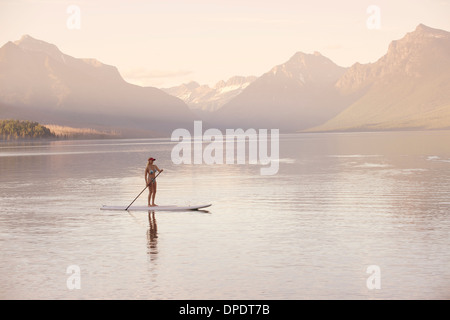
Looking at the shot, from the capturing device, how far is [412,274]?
19.9 metres

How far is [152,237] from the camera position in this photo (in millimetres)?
27344

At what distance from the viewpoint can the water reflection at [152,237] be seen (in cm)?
2401

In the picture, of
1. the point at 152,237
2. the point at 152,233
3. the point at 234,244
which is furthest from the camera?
the point at 152,233

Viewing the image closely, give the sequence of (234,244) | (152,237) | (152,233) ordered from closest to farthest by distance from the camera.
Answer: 1. (234,244)
2. (152,237)
3. (152,233)

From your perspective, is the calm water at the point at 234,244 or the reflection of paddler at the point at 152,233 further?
the reflection of paddler at the point at 152,233

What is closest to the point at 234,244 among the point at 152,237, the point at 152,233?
the point at 152,237

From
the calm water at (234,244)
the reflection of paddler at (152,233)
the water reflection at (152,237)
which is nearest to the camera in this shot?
the calm water at (234,244)

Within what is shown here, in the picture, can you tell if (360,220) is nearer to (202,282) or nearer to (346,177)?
(202,282)

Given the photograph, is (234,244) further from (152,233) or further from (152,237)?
(152,233)

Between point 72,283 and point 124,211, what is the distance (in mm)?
17356

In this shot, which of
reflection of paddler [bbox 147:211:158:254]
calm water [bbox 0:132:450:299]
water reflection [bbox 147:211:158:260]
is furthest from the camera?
reflection of paddler [bbox 147:211:158:254]

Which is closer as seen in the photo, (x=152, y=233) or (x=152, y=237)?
(x=152, y=237)

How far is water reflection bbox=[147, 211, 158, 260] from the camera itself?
24.0 metres
